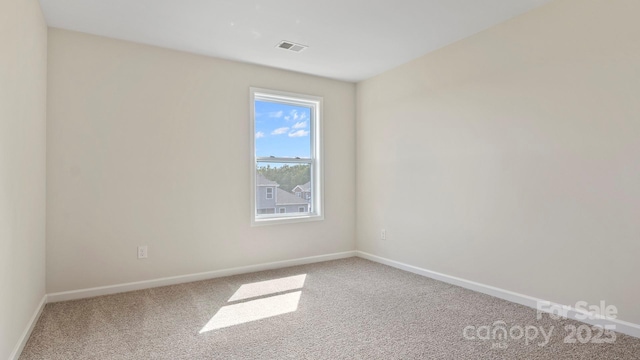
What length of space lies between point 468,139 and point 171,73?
9.99ft

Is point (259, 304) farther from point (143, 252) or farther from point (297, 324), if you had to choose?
point (143, 252)

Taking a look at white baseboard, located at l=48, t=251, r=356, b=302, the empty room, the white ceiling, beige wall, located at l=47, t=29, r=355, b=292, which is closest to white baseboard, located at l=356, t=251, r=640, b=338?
the empty room

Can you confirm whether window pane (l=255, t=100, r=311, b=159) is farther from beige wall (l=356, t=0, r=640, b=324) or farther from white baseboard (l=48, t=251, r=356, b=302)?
white baseboard (l=48, t=251, r=356, b=302)

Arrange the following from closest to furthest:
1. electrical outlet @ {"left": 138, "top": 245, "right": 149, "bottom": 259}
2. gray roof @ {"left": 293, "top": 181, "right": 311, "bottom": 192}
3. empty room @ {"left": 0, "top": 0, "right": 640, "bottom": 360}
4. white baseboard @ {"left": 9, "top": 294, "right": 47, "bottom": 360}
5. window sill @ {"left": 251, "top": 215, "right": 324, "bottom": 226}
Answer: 1. white baseboard @ {"left": 9, "top": 294, "right": 47, "bottom": 360}
2. empty room @ {"left": 0, "top": 0, "right": 640, "bottom": 360}
3. electrical outlet @ {"left": 138, "top": 245, "right": 149, "bottom": 259}
4. window sill @ {"left": 251, "top": 215, "right": 324, "bottom": 226}
5. gray roof @ {"left": 293, "top": 181, "right": 311, "bottom": 192}

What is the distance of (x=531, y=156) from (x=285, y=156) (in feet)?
8.71

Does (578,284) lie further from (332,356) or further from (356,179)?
(356,179)

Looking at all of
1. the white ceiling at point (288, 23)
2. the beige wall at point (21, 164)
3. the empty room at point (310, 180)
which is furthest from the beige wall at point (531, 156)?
the beige wall at point (21, 164)

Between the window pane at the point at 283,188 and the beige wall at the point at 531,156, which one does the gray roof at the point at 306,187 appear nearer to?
the window pane at the point at 283,188

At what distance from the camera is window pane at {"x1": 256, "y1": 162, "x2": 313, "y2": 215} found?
13.7 feet

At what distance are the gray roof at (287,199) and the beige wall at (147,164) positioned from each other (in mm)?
314

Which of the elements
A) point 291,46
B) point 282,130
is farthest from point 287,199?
point 291,46

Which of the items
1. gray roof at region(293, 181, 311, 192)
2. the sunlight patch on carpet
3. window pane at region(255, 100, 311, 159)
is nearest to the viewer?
the sunlight patch on carpet

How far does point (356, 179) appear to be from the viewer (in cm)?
483

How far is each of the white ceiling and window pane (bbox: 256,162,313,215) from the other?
1.33 m
